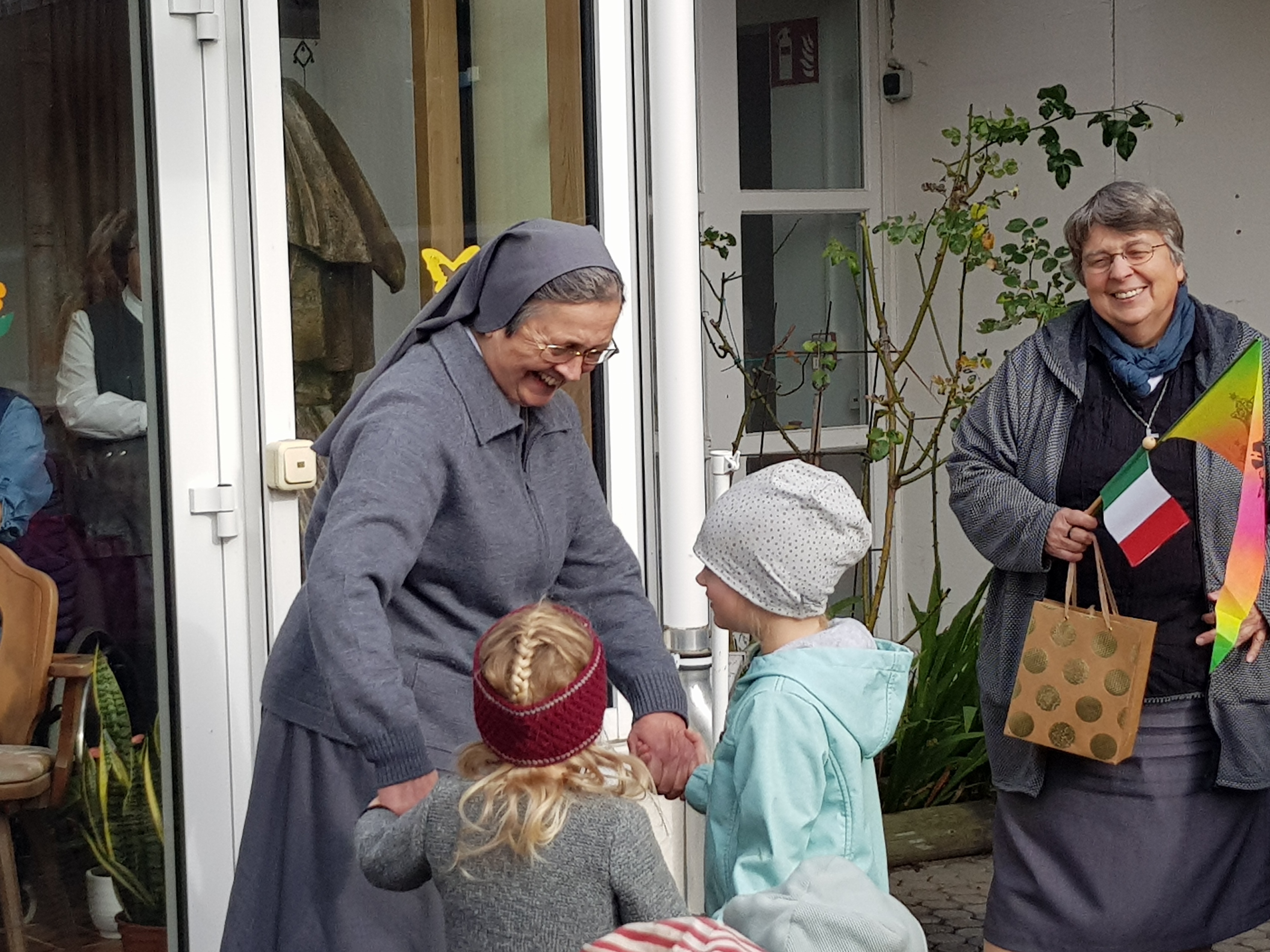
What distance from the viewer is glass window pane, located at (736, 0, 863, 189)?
6090mm

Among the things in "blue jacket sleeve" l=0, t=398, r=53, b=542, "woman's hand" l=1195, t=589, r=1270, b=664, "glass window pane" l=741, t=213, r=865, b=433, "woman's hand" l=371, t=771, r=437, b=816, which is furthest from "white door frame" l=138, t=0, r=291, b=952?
"glass window pane" l=741, t=213, r=865, b=433

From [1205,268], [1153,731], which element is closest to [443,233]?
[1153,731]

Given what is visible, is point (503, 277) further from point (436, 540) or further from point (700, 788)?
point (700, 788)

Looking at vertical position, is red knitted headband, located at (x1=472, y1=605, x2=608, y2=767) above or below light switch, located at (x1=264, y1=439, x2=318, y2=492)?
below

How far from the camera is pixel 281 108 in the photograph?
3.08 metres

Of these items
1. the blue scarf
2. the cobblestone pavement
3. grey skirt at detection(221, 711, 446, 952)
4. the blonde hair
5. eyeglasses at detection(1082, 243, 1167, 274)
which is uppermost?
eyeglasses at detection(1082, 243, 1167, 274)

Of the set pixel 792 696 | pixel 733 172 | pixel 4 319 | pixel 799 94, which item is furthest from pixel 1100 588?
pixel 799 94

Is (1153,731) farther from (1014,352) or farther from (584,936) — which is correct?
(584,936)

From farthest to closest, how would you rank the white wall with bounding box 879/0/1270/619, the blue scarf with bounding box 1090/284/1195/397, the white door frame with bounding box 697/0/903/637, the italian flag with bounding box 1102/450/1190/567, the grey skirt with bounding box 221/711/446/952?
the white door frame with bounding box 697/0/903/637 < the white wall with bounding box 879/0/1270/619 < the blue scarf with bounding box 1090/284/1195/397 < the italian flag with bounding box 1102/450/1190/567 < the grey skirt with bounding box 221/711/446/952

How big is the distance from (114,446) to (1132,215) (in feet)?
6.49

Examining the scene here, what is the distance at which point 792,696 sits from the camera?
84.2 inches

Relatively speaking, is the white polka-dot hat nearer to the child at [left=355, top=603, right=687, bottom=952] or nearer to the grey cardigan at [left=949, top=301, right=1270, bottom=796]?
the child at [left=355, top=603, right=687, bottom=952]

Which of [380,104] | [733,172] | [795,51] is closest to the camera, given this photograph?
[380,104]

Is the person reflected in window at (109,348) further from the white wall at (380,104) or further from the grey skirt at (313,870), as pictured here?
the grey skirt at (313,870)
